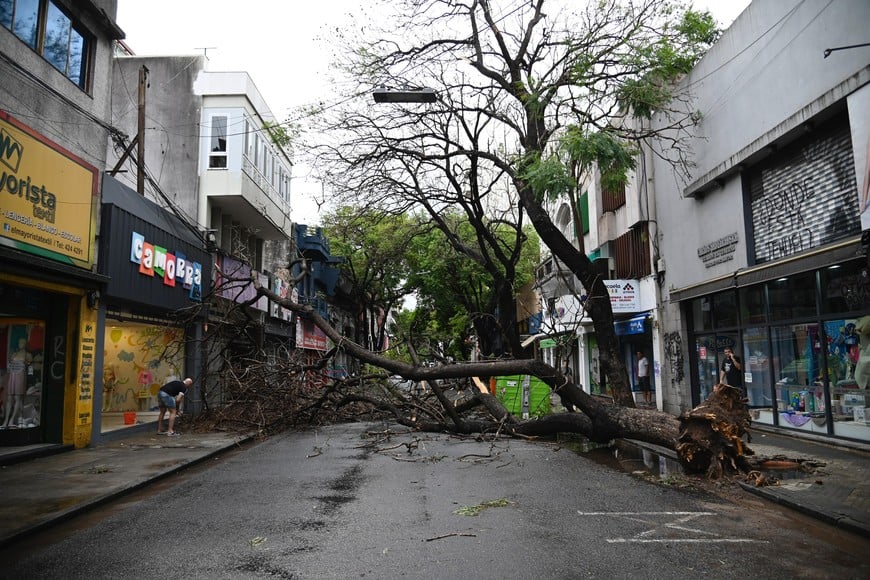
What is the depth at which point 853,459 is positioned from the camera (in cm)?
938

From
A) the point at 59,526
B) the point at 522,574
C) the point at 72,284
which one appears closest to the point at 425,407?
the point at 72,284

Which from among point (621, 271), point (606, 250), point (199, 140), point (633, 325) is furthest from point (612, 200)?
point (199, 140)

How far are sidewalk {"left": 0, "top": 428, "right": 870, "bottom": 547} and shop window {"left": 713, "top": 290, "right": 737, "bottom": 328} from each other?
276 cm

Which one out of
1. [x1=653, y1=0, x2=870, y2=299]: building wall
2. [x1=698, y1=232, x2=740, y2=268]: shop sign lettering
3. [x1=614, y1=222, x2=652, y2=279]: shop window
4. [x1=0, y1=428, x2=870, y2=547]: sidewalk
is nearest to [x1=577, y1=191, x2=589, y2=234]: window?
[x1=614, y1=222, x2=652, y2=279]: shop window

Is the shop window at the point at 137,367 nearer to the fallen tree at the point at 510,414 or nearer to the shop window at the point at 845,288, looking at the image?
the fallen tree at the point at 510,414

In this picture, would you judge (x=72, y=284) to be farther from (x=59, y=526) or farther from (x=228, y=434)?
(x=59, y=526)

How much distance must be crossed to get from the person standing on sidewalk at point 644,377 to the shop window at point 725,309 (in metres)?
5.07

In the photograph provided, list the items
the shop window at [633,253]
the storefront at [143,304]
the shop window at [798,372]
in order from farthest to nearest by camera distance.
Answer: the shop window at [633,253] → the storefront at [143,304] → the shop window at [798,372]

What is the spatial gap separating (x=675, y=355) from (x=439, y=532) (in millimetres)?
12897

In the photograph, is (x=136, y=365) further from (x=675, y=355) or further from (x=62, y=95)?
(x=675, y=355)

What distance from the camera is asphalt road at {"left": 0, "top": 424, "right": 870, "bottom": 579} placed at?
4938mm

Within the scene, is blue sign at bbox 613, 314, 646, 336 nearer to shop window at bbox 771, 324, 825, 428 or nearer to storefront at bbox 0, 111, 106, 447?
shop window at bbox 771, 324, 825, 428

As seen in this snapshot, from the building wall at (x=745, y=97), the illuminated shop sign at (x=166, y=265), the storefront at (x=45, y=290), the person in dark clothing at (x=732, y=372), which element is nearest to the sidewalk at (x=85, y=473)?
the storefront at (x=45, y=290)

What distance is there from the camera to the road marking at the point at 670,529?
18.6ft
